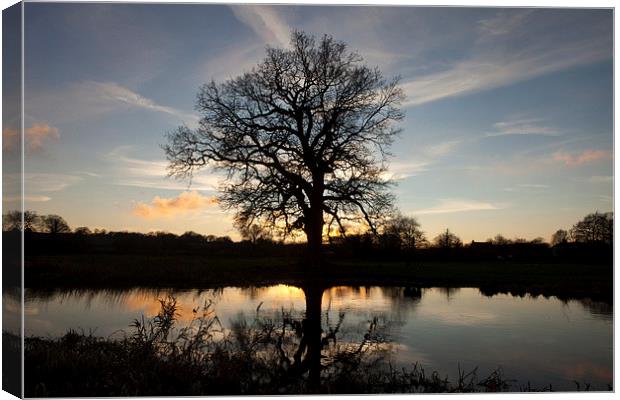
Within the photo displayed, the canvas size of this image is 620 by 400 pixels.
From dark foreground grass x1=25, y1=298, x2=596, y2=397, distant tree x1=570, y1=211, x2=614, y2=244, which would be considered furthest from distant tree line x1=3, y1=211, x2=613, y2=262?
dark foreground grass x1=25, y1=298, x2=596, y2=397

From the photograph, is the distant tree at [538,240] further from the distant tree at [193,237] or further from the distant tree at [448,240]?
the distant tree at [193,237]

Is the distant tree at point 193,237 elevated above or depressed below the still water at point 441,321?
above

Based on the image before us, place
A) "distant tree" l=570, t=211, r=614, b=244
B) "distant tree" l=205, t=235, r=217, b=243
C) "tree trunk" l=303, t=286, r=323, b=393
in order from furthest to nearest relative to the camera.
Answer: "distant tree" l=205, t=235, r=217, b=243 → "distant tree" l=570, t=211, r=614, b=244 → "tree trunk" l=303, t=286, r=323, b=393

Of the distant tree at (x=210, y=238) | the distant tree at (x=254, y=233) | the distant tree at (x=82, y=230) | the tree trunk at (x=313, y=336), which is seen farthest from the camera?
the distant tree at (x=254, y=233)

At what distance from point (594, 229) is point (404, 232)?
5.17m

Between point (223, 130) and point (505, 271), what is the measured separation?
322 inches

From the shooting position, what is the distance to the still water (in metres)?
8.16

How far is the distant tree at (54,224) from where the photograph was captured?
34.4ft

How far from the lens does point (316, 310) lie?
11469 mm

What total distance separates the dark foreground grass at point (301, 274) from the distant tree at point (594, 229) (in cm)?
120

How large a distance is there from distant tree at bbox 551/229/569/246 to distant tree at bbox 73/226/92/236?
8612mm

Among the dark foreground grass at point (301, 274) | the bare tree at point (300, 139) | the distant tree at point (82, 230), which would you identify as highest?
the bare tree at point (300, 139)

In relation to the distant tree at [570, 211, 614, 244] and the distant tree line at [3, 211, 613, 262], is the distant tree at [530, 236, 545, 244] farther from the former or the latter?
the distant tree at [570, 211, 614, 244]

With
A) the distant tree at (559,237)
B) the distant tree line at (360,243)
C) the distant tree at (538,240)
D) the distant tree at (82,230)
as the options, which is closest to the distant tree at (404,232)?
the distant tree line at (360,243)
